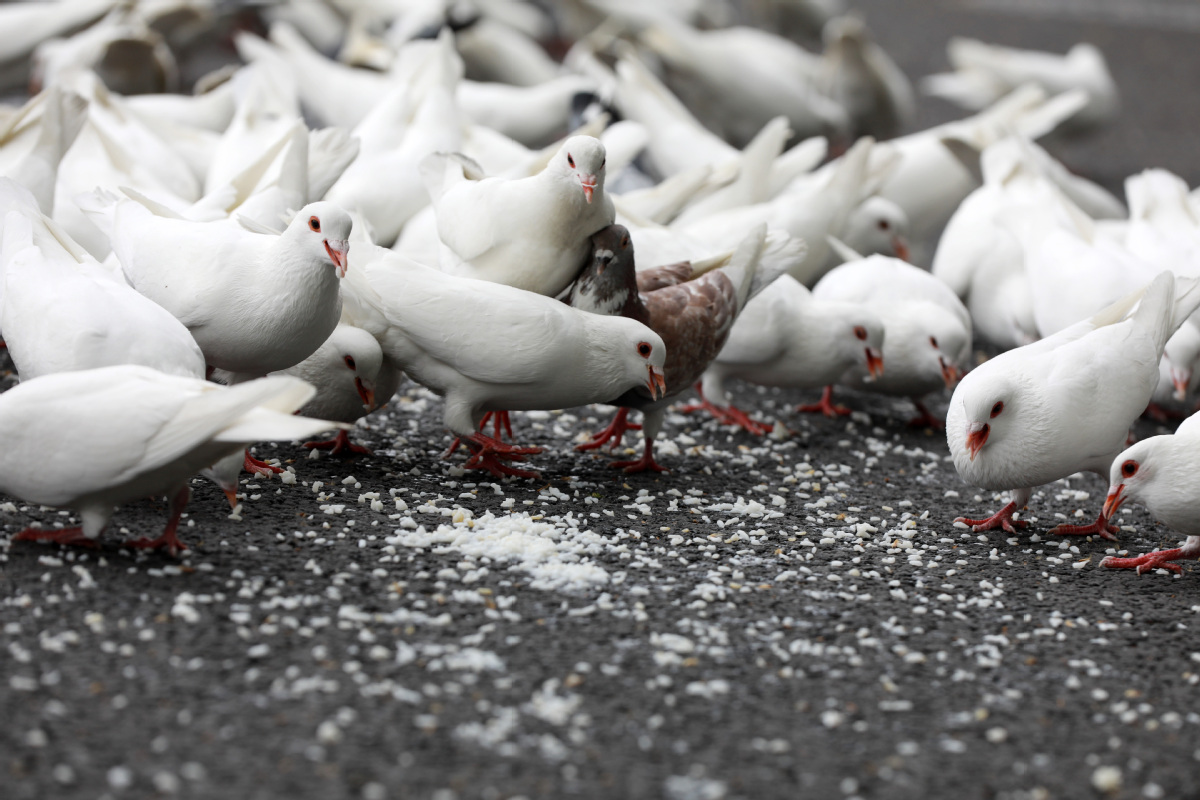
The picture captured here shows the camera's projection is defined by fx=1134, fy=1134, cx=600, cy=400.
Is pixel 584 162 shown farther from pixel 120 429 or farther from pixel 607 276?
pixel 120 429

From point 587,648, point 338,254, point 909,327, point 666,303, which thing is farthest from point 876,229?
point 587,648

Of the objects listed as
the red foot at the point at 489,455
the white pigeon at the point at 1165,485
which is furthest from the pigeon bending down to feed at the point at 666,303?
the white pigeon at the point at 1165,485

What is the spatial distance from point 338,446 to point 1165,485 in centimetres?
237

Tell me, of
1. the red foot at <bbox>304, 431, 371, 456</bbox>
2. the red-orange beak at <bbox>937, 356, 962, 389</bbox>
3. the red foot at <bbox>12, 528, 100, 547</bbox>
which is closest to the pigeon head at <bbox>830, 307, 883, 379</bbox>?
the red-orange beak at <bbox>937, 356, 962, 389</bbox>

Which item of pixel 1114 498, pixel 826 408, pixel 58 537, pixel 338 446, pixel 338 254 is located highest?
pixel 338 254

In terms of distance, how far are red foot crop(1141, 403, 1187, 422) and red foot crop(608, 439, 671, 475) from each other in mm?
2148

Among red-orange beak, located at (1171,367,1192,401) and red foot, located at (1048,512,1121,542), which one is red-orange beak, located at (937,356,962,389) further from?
red foot, located at (1048,512,1121,542)

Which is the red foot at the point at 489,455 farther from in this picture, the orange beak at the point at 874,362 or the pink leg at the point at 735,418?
the orange beak at the point at 874,362

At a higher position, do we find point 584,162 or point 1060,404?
point 584,162

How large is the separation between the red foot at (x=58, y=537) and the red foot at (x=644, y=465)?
5.42ft

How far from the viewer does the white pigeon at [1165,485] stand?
2871 mm

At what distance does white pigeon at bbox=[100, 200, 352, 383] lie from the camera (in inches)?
123

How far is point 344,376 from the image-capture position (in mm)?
3461

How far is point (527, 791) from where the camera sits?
193cm
